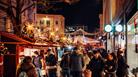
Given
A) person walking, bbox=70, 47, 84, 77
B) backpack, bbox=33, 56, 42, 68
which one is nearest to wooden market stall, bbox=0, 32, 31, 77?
backpack, bbox=33, 56, 42, 68

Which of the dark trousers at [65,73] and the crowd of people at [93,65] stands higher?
the crowd of people at [93,65]

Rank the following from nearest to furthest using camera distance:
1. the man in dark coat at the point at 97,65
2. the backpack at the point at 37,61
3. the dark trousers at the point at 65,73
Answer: the man in dark coat at the point at 97,65, the backpack at the point at 37,61, the dark trousers at the point at 65,73

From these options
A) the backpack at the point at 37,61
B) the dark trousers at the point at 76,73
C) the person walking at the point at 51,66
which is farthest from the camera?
the person walking at the point at 51,66

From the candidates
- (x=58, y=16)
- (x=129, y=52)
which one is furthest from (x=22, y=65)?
(x=58, y=16)

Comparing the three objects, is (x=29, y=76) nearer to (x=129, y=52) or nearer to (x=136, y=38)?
(x=136, y=38)

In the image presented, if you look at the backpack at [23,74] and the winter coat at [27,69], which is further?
the winter coat at [27,69]

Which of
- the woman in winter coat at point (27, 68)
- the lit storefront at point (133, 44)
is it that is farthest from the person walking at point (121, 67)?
the woman in winter coat at point (27, 68)

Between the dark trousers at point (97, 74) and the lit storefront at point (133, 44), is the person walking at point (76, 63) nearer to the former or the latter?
the dark trousers at point (97, 74)

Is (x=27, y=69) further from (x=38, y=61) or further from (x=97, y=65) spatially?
(x=38, y=61)

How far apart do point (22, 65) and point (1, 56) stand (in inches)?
136

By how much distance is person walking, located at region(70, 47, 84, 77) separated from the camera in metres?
19.9

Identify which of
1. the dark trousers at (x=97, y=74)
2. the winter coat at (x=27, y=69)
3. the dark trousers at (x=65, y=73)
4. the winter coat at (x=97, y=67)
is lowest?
the dark trousers at (x=65, y=73)

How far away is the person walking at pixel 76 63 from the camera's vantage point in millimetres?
19875

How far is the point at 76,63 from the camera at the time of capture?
19.9 metres
